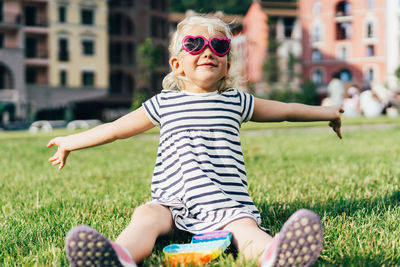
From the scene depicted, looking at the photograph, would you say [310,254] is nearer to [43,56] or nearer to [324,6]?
[43,56]

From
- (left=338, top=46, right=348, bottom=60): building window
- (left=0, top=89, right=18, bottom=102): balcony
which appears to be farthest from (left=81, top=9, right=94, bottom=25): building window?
(left=338, top=46, right=348, bottom=60): building window

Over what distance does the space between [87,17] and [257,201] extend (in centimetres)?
4699

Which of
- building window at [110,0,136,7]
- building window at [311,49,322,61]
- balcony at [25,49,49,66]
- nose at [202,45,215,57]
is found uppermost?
building window at [110,0,136,7]

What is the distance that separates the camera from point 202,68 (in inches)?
110

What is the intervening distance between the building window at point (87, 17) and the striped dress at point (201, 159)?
47111mm

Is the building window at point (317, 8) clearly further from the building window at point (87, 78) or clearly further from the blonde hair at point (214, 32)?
the blonde hair at point (214, 32)

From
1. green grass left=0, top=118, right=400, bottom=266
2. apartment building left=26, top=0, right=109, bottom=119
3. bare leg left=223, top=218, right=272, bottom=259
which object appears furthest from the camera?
apartment building left=26, top=0, right=109, bottom=119

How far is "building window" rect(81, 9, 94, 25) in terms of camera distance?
47.2m

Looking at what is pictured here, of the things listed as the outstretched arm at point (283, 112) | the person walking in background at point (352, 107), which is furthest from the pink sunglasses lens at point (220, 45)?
the person walking in background at point (352, 107)

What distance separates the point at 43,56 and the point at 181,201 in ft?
149

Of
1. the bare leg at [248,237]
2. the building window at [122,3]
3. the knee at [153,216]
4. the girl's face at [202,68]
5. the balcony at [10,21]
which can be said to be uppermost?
the building window at [122,3]

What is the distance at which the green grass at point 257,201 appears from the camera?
2418 mm

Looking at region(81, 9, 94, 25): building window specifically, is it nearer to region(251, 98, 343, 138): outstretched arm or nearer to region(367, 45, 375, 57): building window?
region(367, 45, 375, 57): building window

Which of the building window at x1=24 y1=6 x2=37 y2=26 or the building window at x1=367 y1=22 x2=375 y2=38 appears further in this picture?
the building window at x1=367 y1=22 x2=375 y2=38
